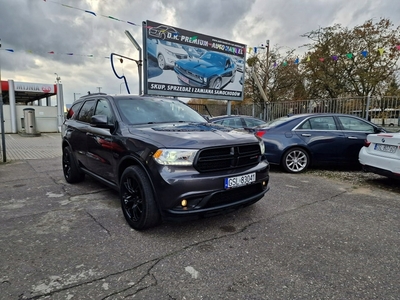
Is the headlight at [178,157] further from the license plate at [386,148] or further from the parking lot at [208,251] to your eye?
the license plate at [386,148]

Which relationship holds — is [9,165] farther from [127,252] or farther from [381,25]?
[381,25]

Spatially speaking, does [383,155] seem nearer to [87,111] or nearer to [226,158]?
[226,158]

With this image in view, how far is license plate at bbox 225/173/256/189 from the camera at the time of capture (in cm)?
283

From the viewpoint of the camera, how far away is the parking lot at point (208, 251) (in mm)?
2102

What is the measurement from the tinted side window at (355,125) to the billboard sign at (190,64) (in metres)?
8.17

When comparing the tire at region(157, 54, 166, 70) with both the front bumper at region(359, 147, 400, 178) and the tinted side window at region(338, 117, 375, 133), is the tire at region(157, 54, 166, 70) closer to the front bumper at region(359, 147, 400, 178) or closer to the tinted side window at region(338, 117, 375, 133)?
the tinted side window at region(338, 117, 375, 133)

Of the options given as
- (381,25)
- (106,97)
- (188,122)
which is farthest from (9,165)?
(381,25)

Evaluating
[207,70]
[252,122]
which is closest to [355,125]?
[252,122]

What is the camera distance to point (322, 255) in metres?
2.59

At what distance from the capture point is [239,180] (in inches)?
115

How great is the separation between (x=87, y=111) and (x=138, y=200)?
2.42 m

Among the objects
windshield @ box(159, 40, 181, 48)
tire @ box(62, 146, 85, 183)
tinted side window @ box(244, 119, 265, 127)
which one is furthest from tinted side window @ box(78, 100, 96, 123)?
windshield @ box(159, 40, 181, 48)

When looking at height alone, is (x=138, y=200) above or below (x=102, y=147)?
below

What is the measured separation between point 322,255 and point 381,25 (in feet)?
71.5
